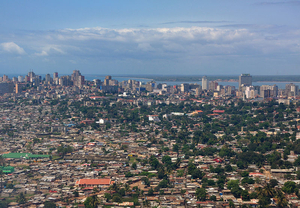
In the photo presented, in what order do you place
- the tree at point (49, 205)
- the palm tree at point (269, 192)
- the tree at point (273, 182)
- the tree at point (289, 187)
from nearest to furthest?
the tree at point (49, 205) < the palm tree at point (269, 192) < the tree at point (289, 187) < the tree at point (273, 182)

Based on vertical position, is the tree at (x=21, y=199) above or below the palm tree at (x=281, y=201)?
below

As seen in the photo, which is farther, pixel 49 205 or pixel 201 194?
pixel 201 194

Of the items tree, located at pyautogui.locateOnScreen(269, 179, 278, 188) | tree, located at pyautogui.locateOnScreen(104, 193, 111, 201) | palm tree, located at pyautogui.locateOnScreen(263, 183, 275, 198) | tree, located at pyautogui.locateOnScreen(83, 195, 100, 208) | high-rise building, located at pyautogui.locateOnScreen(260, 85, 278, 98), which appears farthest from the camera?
high-rise building, located at pyautogui.locateOnScreen(260, 85, 278, 98)

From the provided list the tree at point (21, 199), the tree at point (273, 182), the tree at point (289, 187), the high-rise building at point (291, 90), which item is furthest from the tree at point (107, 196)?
the high-rise building at point (291, 90)

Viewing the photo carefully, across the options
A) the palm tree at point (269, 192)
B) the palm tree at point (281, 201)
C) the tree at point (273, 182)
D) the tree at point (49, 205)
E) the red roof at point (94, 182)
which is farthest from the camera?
the red roof at point (94, 182)

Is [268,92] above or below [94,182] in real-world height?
above

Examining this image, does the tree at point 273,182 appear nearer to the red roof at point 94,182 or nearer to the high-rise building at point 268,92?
the red roof at point 94,182

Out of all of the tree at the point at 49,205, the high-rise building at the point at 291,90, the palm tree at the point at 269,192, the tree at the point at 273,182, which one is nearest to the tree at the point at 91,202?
the tree at the point at 49,205

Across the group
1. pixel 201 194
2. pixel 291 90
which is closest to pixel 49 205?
pixel 201 194

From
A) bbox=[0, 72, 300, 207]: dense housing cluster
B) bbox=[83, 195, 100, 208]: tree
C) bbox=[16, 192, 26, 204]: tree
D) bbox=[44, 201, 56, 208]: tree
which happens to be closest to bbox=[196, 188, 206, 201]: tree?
bbox=[0, 72, 300, 207]: dense housing cluster

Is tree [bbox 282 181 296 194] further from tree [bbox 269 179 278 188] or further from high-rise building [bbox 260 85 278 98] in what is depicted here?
high-rise building [bbox 260 85 278 98]

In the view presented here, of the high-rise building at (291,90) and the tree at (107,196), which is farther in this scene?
the high-rise building at (291,90)

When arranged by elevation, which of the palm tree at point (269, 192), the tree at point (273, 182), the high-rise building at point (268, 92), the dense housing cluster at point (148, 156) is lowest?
the dense housing cluster at point (148, 156)

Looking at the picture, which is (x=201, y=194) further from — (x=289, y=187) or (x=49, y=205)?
(x=49, y=205)
